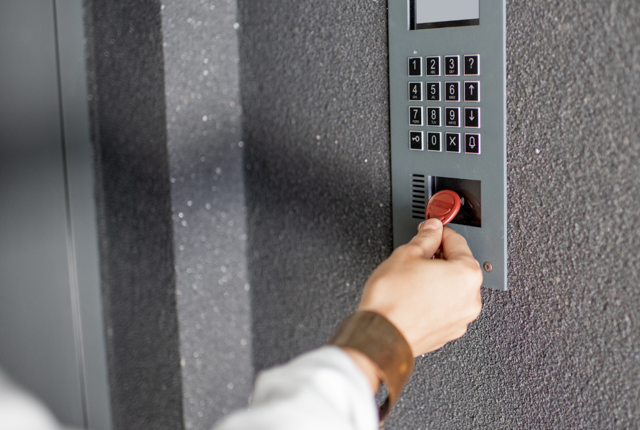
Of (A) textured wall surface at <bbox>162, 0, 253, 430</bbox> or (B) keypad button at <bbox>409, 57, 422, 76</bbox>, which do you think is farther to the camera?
(A) textured wall surface at <bbox>162, 0, 253, 430</bbox>

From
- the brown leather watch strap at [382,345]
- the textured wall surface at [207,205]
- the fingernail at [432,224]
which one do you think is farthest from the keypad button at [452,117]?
the textured wall surface at [207,205]

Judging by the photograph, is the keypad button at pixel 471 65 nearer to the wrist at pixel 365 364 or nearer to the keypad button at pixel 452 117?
the keypad button at pixel 452 117

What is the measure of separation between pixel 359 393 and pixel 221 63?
547mm

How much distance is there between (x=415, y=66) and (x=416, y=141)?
0.27 ft

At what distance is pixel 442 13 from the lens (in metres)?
0.56

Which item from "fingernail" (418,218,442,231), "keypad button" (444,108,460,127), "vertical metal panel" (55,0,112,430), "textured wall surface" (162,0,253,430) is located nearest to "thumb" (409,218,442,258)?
"fingernail" (418,218,442,231)

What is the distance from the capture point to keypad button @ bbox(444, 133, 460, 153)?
57 centimetres

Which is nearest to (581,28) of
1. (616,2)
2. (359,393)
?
(616,2)

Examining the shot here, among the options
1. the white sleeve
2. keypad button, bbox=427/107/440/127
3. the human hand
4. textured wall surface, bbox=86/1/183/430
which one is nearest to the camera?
the white sleeve

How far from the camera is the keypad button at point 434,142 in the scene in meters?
0.58

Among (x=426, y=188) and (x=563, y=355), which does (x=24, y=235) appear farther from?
(x=563, y=355)

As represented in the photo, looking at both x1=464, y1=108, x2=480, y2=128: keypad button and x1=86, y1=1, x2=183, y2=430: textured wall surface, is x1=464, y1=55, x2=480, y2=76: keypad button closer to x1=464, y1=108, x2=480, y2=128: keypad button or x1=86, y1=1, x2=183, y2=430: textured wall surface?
x1=464, y1=108, x2=480, y2=128: keypad button

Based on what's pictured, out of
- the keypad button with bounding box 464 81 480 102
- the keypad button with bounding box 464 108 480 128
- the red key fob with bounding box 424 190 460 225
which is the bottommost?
the red key fob with bounding box 424 190 460 225

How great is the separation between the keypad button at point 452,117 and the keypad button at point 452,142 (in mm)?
10
